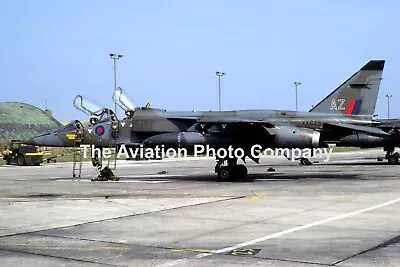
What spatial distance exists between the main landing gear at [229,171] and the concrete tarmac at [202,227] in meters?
3.44

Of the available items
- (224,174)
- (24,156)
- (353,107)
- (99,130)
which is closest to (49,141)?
(99,130)

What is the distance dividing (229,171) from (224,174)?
0.86 feet

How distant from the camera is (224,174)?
20.7 meters

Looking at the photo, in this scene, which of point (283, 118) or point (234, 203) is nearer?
point (234, 203)

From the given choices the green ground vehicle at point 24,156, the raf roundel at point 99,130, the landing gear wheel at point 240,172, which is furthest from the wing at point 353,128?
the green ground vehicle at point 24,156

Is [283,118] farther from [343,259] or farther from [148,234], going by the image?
[343,259]

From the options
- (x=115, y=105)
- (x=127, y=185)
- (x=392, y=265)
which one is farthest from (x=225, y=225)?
(x=115, y=105)

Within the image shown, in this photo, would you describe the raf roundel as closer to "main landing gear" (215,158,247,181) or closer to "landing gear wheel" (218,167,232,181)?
"main landing gear" (215,158,247,181)

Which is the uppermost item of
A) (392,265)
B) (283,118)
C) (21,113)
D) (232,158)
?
(21,113)

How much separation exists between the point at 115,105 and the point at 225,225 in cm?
1340

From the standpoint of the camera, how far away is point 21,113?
4451 inches

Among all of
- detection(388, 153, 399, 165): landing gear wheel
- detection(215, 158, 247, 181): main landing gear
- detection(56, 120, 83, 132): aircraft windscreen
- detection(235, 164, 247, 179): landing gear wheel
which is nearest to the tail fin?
detection(235, 164, 247, 179): landing gear wheel

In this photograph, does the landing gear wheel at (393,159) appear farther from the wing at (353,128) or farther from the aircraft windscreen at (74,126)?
the aircraft windscreen at (74,126)

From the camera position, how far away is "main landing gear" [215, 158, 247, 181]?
67.9 feet
